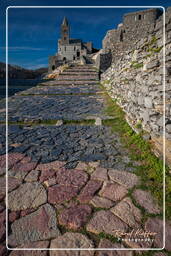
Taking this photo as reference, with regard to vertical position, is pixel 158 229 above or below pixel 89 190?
below

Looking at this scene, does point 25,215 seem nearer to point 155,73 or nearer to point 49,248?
point 49,248

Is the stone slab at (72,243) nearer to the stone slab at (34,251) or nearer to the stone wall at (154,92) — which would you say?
the stone slab at (34,251)

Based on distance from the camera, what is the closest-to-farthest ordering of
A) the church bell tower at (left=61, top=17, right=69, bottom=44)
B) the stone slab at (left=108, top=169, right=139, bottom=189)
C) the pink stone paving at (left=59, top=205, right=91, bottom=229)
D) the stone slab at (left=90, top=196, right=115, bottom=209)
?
1. the pink stone paving at (left=59, top=205, right=91, bottom=229)
2. the stone slab at (left=90, top=196, right=115, bottom=209)
3. the stone slab at (left=108, top=169, right=139, bottom=189)
4. the church bell tower at (left=61, top=17, right=69, bottom=44)

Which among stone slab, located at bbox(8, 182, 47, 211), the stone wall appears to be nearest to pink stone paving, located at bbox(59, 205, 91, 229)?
stone slab, located at bbox(8, 182, 47, 211)

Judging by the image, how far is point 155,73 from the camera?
328 cm

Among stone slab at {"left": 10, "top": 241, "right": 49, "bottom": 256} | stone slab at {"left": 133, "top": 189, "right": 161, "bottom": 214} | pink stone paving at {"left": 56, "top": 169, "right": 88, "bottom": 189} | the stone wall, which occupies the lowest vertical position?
stone slab at {"left": 10, "top": 241, "right": 49, "bottom": 256}

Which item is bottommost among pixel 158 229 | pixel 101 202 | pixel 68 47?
pixel 158 229

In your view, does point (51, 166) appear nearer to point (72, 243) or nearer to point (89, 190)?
point (89, 190)

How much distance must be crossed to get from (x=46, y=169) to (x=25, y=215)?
960mm

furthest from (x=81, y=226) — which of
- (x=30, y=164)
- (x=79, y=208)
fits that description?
(x=30, y=164)

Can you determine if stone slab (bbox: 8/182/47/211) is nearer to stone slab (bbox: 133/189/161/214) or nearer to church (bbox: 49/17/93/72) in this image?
stone slab (bbox: 133/189/161/214)

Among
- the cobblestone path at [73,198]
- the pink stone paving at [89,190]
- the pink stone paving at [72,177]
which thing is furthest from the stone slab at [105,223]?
the pink stone paving at [72,177]

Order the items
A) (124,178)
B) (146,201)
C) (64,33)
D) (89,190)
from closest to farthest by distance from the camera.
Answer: (146,201) < (89,190) < (124,178) < (64,33)

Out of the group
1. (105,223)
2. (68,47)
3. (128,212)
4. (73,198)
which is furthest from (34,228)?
(68,47)
